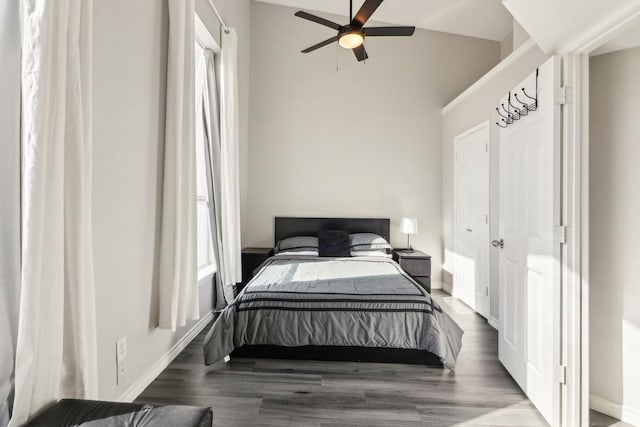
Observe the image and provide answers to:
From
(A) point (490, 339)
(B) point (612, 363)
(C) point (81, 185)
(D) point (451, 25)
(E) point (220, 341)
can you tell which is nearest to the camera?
(C) point (81, 185)

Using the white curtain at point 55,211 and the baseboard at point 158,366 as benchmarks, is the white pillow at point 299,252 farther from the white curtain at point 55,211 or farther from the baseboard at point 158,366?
the white curtain at point 55,211

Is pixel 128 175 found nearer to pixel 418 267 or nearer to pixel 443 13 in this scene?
pixel 418 267

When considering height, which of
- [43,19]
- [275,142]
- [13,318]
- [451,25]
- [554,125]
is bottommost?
[13,318]

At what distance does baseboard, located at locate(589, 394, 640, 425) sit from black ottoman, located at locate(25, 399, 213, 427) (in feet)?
6.77

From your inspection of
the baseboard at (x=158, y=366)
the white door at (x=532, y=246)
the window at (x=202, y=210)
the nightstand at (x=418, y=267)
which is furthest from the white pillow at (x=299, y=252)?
the white door at (x=532, y=246)

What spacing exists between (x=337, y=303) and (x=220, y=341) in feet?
2.79

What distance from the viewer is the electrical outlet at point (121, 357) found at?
1803 mm

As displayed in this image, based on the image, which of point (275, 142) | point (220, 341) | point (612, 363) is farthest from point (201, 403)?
point (275, 142)

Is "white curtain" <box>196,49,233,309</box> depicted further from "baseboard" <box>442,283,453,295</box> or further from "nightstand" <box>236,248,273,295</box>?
"baseboard" <box>442,283,453,295</box>

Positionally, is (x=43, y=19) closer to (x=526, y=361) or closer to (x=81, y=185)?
(x=81, y=185)

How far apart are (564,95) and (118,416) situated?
2333 mm

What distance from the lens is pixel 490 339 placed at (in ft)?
9.44

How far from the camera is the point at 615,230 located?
5.89 feet

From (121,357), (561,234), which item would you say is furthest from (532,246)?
(121,357)
